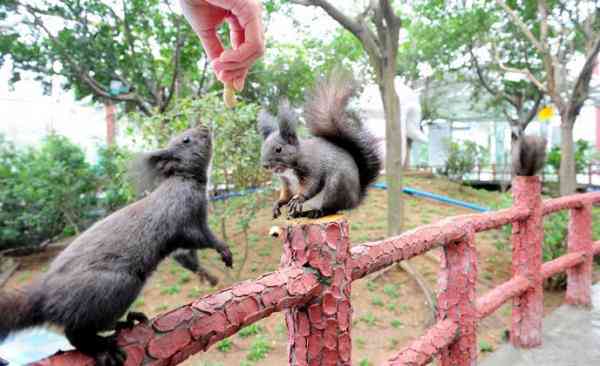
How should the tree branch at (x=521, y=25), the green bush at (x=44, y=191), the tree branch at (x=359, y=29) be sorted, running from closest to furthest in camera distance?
the tree branch at (x=359, y=29) → the tree branch at (x=521, y=25) → the green bush at (x=44, y=191)

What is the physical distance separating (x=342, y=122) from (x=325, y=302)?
50 centimetres

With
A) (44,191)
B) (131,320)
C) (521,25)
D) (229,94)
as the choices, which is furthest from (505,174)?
(131,320)

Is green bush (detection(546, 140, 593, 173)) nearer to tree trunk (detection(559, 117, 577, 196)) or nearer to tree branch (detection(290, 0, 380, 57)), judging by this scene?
tree trunk (detection(559, 117, 577, 196))

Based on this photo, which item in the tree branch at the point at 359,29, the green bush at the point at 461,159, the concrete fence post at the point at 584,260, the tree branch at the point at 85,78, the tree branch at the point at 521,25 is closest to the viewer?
the concrete fence post at the point at 584,260

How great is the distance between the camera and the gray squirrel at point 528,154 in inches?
93.4

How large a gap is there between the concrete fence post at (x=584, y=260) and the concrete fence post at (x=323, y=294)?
2.64 metres

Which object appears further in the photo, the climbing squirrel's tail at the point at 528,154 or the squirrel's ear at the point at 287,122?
the climbing squirrel's tail at the point at 528,154

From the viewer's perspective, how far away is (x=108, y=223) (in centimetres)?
82

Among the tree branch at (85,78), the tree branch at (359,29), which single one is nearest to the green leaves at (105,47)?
the tree branch at (85,78)

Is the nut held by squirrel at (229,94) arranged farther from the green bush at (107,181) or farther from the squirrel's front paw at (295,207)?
the green bush at (107,181)

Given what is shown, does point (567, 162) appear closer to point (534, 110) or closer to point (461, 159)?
point (461, 159)

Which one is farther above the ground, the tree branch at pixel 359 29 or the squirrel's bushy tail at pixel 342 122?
the tree branch at pixel 359 29

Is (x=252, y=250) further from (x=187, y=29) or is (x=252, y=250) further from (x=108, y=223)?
(x=108, y=223)

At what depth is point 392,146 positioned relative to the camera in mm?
4363
